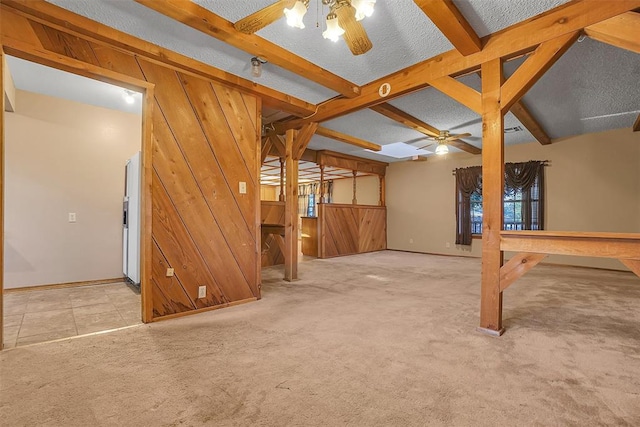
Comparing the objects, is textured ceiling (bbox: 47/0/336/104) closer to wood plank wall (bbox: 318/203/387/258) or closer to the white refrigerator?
the white refrigerator

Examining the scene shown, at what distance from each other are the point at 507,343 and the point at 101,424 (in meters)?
2.57

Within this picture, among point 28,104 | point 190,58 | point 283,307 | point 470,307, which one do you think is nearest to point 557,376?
point 470,307

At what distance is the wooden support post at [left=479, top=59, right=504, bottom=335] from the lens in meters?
2.39

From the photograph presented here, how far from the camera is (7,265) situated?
3584mm

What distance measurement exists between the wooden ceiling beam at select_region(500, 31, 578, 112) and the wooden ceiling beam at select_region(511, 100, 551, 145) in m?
1.73

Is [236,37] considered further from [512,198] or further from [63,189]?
[512,198]

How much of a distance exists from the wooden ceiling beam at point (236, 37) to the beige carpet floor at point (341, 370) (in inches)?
93.2

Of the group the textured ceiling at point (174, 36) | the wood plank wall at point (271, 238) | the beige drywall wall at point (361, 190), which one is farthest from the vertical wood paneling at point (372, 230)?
the textured ceiling at point (174, 36)

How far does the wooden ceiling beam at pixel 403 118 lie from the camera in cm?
400

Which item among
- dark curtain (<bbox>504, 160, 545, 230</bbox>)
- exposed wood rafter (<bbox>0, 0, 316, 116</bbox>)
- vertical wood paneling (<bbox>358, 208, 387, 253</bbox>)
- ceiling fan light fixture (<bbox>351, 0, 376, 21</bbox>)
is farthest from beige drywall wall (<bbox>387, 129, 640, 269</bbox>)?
ceiling fan light fixture (<bbox>351, 0, 376, 21</bbox>)

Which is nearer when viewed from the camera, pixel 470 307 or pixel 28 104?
pixel 470 307

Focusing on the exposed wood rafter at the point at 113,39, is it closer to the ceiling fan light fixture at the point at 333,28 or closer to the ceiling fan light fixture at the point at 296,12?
the ceiling fan light fixture at the point at 296,12

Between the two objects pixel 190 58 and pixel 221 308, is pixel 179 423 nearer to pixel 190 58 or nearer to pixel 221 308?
pixel 221 308

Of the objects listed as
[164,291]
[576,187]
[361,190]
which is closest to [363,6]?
[164,291]
